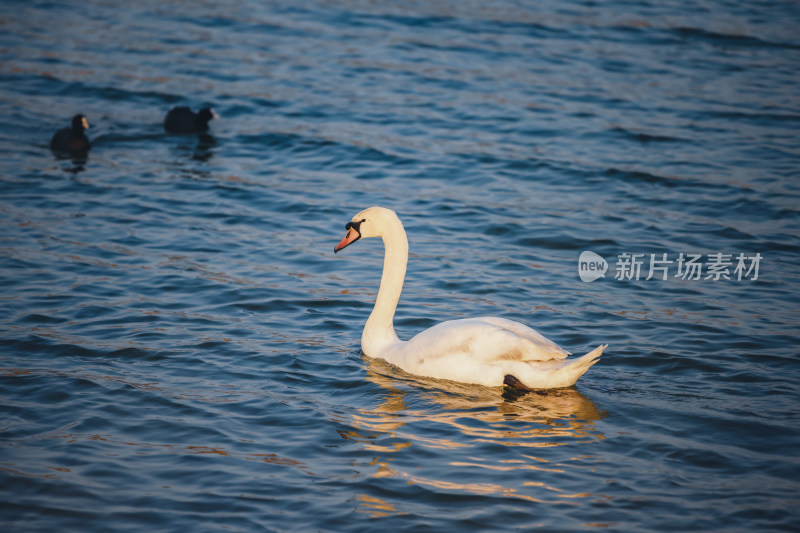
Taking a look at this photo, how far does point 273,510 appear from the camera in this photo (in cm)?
597

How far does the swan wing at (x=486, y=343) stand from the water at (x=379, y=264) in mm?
321

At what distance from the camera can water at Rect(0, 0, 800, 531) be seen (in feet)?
20.6

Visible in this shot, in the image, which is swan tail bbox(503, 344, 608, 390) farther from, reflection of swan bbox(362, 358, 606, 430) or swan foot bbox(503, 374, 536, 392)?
reflection of swan bbox(362, 358, 606, 430)

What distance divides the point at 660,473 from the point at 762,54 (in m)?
15.2

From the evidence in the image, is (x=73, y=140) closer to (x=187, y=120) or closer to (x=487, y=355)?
(x=187, y=120)

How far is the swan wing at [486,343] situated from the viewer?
296 inches

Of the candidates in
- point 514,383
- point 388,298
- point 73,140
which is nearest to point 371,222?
point 388,298

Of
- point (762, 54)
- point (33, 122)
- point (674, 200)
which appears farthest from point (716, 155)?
point (33, 122)

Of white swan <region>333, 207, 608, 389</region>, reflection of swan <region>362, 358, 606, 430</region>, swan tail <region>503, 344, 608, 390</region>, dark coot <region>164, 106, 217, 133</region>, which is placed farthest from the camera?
dark coot <region>164, 106, 217, 133</region>

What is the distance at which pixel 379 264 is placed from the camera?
36.9 feet

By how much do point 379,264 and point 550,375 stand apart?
4.28 m

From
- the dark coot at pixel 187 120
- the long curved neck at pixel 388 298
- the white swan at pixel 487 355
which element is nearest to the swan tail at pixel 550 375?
the white swan at pixel 487 355

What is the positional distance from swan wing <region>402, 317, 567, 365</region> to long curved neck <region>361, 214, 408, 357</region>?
0.61m

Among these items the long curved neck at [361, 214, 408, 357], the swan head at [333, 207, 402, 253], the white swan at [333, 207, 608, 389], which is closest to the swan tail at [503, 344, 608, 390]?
the white swan at [333, 207, 608, 389]
